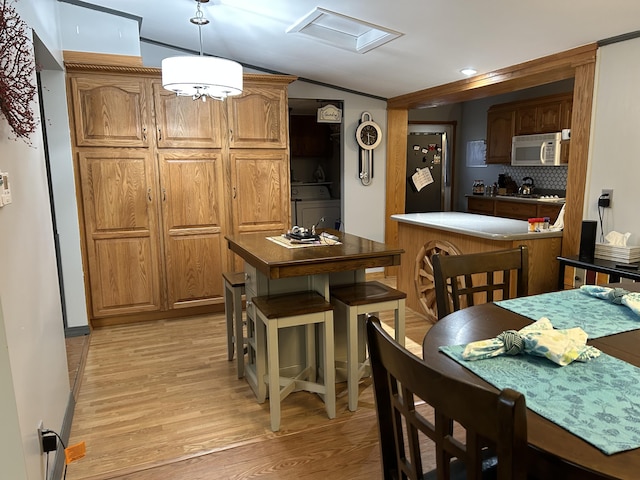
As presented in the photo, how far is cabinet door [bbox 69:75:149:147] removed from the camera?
11.5ft

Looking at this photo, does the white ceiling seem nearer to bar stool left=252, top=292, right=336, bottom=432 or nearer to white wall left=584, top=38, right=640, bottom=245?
white wall left=584, top=38, right=640, bottom=245

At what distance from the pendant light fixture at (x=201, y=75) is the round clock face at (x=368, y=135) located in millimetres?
2499

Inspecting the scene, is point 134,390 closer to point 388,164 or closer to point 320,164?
point 388,164

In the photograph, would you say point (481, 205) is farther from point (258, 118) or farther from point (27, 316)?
point (27, 316)

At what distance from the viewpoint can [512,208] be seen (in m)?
5.77

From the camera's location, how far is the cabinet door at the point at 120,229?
3643 mm

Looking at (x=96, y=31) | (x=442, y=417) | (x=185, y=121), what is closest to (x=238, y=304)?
(x=185, y=121)

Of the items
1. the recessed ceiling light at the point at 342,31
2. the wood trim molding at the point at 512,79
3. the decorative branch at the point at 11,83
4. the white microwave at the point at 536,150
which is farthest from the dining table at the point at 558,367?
the white microwave at the point at 536,150

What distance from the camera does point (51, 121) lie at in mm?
3383

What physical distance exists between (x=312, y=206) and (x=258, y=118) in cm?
266

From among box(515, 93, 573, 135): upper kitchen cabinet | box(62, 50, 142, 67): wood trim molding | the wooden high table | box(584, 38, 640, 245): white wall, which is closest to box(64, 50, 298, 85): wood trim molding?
box(62, 50, 142, 67): wood trim molding

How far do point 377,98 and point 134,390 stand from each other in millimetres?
3762

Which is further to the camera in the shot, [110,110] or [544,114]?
[544,114]

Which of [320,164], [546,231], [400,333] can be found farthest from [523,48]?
[320,164]
